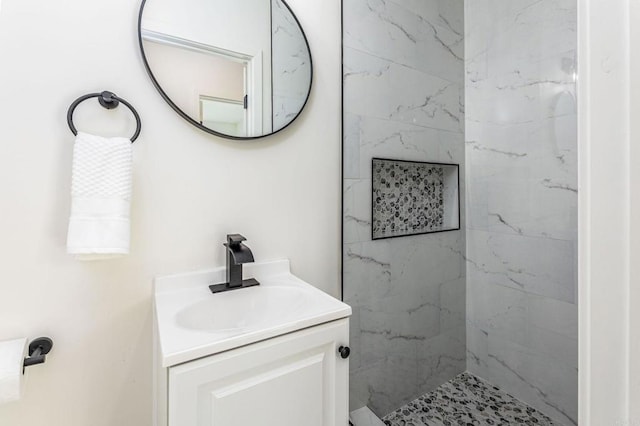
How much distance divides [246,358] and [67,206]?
2.26 ft

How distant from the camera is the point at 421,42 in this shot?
170cm

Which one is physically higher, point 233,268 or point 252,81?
point 252,81

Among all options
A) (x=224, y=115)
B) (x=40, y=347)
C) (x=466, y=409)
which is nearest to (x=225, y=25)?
(x=224, y=115)

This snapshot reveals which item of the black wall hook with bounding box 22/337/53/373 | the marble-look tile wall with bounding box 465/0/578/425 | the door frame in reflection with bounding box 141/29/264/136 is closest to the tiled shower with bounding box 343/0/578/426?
the marble-look tile wall with bounding box 465/0/578/425

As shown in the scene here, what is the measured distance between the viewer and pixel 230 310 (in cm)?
104

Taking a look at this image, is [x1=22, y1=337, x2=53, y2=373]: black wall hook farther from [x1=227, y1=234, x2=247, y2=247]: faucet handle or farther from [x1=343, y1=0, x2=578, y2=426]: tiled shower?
[x1=343, y1=0, x2=578, y2=426]: tiled shower

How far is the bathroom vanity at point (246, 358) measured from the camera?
676mm

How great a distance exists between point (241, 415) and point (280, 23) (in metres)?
1.36

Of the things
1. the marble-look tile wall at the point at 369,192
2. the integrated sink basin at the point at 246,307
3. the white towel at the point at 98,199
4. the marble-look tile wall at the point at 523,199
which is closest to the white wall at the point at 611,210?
the integrated sink basin at the point at 246,307

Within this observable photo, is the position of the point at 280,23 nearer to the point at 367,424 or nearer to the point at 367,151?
the point at 367,151

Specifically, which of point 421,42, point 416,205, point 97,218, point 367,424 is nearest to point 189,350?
point 97,218

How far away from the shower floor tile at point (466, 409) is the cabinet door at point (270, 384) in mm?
918

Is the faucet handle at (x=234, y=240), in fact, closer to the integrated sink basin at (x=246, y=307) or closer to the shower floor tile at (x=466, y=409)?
the integrated sink basin at (x=246, y=307)

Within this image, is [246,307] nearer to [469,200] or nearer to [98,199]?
[98,199]
